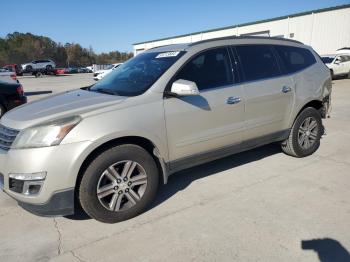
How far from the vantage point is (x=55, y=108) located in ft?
11.7

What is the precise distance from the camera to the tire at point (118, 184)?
3283 millimetres

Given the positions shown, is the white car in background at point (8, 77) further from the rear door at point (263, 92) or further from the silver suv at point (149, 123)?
the rear door at point (263, 92)

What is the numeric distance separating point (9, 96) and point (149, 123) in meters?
6.30

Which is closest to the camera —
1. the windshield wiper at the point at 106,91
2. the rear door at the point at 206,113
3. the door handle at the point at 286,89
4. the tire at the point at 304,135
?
the rear door at the point at 206,113

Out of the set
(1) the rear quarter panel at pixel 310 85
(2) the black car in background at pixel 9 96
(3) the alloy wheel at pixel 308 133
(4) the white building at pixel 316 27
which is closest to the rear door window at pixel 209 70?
(1) the rear quarter panel at pixel 310 85

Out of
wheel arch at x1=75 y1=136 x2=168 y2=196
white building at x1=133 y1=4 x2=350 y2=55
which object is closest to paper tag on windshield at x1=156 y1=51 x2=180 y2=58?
wheel arch at x1=75 y1=136 x2=168 y2=196

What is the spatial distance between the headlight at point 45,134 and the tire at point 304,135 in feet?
10.9

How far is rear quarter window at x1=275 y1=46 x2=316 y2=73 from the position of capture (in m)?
4.99

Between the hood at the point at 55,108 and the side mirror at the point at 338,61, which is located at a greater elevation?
the hood at the point at 55,108

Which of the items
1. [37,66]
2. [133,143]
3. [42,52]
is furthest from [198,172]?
[42,52]

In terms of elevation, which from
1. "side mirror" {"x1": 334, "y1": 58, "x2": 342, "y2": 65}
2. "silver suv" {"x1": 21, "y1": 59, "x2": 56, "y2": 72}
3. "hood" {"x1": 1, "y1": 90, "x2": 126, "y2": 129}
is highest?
"hood" {"x1": 1, "y1": 90, "x2": 126, "y2": 129}

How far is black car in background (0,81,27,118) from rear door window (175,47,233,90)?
20.3 ft

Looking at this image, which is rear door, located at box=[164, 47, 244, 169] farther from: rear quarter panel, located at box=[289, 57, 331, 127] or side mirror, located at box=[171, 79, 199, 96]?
rear quarter panel, located at box=[289, 57, 331, 127]

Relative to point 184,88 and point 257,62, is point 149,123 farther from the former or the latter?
point 257,62
